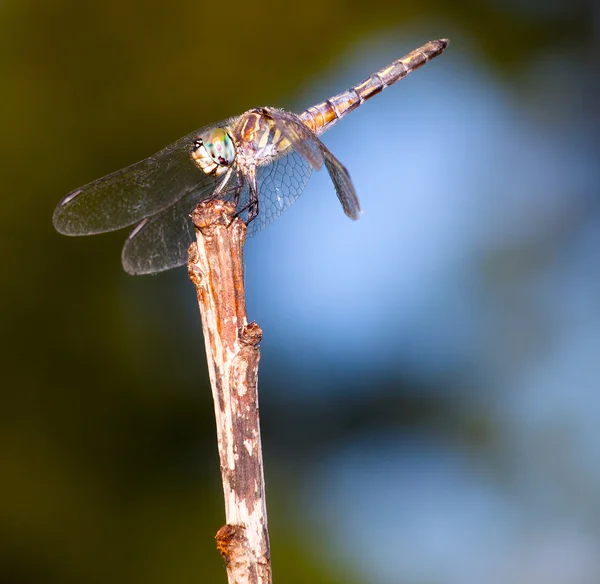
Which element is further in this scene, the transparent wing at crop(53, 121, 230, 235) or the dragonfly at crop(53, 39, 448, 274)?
the transparent wing at crop(53, 121, 230, 235)

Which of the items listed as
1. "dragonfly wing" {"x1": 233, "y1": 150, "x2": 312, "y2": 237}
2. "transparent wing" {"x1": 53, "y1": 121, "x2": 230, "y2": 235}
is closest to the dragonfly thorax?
"transparent wing" {"x1": 53, "y1": 121, "x2": 230, "y2": 235}

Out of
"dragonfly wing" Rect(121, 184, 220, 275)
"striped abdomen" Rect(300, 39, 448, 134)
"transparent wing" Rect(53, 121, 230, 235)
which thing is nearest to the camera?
"transparent wing" Rect(53, 121, 230, 235)

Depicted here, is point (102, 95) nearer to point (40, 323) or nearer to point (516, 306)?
point (40, 323)

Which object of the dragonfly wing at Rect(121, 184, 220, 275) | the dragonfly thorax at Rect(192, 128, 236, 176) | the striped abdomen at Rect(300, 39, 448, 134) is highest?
the striped abdomen at Rect(300, 39, 448, 134)

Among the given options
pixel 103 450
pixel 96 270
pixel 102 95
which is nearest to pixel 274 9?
pixel 102 95

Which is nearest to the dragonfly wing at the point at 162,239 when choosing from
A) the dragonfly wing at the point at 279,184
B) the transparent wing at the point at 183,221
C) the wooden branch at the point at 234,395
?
the transparent wing at the point at 183,221

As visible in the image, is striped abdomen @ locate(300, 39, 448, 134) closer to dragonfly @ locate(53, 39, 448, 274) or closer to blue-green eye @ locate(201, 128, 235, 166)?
dragonfly @ locate(53, 39, 448, 274)

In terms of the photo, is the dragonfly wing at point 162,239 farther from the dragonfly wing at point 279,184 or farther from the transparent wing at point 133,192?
the dragonfly wing at point 279,184
